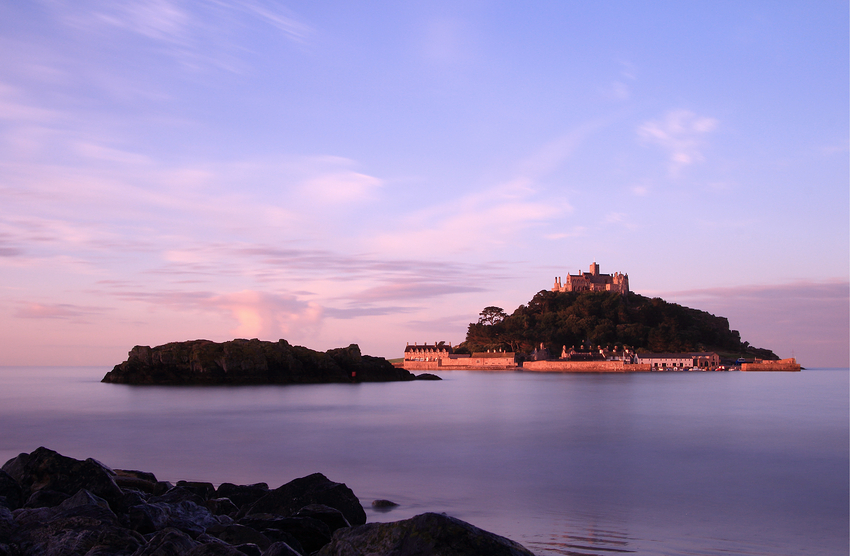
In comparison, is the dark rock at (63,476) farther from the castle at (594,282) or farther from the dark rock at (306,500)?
the castle at (594,282)

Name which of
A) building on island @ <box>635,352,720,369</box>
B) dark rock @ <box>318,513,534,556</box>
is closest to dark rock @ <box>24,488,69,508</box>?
dark rock @ <box>318,513,534,556</box>

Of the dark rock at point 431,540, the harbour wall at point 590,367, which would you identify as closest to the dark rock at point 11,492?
the dark rock at point 431,540

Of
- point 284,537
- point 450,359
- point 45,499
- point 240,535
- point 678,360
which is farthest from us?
point 450,359

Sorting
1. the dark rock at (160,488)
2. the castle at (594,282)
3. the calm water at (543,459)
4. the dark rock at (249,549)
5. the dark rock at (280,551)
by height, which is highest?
the castle at (594,282)

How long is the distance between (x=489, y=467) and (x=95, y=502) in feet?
31.2

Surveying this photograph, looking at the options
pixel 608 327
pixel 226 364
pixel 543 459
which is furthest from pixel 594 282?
pixel 543 459

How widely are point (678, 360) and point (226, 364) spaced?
8705 cm

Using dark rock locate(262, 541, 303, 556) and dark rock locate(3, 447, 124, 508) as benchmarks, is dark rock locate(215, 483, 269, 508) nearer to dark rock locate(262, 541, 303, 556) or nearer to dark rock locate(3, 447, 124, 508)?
dark rock locate(3, 447, 124, 508)

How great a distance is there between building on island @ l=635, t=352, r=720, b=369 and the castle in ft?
88.1

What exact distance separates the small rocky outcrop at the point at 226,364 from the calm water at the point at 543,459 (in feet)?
59.2

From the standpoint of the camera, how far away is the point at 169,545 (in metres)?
5.60

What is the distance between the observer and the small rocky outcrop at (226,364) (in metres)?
53.6

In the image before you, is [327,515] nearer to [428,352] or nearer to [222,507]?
[222,507]

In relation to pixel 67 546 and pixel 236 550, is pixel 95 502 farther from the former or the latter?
pixel 236 550
